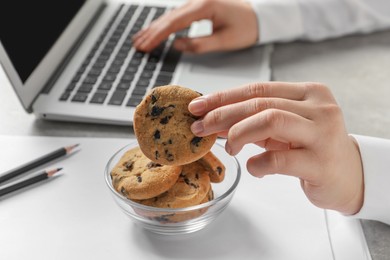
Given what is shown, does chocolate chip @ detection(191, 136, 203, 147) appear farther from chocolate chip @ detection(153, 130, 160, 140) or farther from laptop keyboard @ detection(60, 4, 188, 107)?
laptop keyboard @ detection(60, 4, 188, 107)

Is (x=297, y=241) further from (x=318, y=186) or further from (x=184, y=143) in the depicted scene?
(x=184, y=143)

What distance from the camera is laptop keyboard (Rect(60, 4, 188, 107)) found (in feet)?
2.55

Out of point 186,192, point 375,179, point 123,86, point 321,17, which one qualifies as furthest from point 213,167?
point 321,17

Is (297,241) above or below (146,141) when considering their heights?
below

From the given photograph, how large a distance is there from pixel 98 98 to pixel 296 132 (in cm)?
37

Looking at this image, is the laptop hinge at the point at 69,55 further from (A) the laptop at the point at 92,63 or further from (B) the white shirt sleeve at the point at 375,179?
(B) the white shirt sleeve at the point at 375,179

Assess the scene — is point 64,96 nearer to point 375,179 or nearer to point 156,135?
point 156,135

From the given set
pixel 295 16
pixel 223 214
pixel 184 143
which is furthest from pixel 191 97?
pixel 295 16

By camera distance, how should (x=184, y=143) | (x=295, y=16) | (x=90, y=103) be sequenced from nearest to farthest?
1. (x=184, y=143)
2. (x=90, y=103)
3. (x=295, y=16)

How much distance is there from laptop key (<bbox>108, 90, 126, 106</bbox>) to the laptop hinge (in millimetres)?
109

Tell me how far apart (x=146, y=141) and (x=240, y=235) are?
159 millimetres

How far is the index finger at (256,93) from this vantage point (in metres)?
0.53

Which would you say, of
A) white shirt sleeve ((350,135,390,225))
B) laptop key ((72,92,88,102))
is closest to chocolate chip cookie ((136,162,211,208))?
white shirt sleeve ((350,135,390,225))

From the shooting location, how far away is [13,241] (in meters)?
0.55
